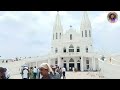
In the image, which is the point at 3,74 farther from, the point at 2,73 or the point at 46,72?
the point at 46,72

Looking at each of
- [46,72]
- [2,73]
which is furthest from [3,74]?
[46,72]

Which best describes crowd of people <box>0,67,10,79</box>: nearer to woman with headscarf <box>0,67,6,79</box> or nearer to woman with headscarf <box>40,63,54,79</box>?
woman with headscarf <box>0,67,6,79</box>

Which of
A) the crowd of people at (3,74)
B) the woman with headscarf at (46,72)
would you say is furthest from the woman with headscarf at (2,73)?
the woman with headscarf at (46,72)

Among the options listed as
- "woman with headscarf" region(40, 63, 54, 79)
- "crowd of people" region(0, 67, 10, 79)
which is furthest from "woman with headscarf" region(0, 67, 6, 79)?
"woman with headscarf" region(40, 63, 54, 79)

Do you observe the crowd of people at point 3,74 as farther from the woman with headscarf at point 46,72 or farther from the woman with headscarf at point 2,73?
the woman with headscarf at point 46,72
